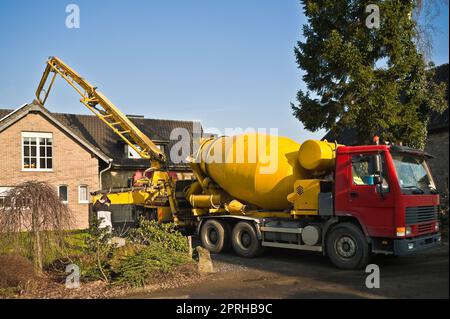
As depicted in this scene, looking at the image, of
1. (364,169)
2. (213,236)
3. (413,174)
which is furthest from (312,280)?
(213,236)

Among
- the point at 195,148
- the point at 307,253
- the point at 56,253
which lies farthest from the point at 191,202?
the point at 56,253

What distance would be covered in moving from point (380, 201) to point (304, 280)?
7.73 ft

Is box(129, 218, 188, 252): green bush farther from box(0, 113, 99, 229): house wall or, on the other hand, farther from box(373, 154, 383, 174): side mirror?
box(0, 113, 99, 229): house wall

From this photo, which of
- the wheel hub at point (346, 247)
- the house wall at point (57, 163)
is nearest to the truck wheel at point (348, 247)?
the wheel hub at point (346, 247)

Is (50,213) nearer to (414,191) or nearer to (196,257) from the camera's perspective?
(196,257)

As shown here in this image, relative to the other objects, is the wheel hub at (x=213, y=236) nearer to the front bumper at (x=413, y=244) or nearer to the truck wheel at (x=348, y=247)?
the truck wheel at (x=348, y=247)

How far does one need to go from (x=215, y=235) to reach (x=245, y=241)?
128cm

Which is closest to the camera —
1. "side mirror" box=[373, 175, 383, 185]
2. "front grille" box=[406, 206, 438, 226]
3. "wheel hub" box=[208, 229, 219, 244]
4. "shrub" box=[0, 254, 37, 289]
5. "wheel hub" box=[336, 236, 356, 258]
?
"shrub" box=[0, 254, 37, 289]

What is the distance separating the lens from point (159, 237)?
1055cm

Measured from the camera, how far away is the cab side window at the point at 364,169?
9834 millimetres

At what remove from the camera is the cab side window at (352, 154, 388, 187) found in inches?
387

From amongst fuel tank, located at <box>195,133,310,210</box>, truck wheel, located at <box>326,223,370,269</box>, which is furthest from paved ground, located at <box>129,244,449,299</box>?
fuel tank, located at <box>195,133,310,210</box>

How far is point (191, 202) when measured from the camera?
14.8 m

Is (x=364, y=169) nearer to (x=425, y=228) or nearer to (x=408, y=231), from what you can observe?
(x=408, y=231)
